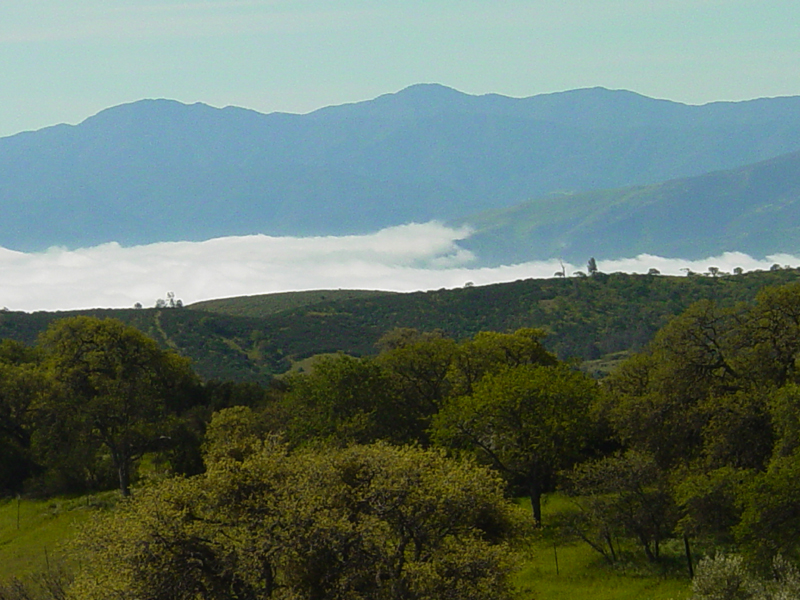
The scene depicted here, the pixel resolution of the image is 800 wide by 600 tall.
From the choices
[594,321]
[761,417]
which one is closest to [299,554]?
[761,417]

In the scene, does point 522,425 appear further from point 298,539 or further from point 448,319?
point 448,319

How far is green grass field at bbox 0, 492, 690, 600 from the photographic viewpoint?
94.4 feet

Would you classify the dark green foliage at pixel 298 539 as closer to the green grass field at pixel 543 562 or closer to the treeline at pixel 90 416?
the green grass field at pixel 543 562

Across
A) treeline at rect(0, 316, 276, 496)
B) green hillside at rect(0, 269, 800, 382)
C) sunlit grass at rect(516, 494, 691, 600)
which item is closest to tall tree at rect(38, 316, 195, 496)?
treeline at rect(0, 316, 276, 496)

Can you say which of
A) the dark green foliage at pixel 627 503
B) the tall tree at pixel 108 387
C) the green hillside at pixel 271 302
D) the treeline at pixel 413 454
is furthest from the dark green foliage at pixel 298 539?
the green hillside at pixel 271 302

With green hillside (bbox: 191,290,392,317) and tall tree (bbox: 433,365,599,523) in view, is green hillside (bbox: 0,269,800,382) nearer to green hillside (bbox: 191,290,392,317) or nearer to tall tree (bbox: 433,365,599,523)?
green hillside (bbox: 191,290,392,317)

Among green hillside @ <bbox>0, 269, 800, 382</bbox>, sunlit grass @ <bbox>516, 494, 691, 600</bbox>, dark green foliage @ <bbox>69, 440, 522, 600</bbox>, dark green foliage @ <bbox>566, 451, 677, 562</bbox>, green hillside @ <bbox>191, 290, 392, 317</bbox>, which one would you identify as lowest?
sunlit grass @ <bbox>516, 494, 691, 600</bbox>

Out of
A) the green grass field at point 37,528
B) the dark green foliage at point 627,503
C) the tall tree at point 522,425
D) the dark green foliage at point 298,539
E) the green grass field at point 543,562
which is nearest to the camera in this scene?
the dark green foliage at point 298,539

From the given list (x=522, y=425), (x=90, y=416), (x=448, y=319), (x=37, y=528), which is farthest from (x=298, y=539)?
(x=448, y=319)

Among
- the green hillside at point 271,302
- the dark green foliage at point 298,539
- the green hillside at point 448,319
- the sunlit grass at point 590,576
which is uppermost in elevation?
the green hillside at point 271,302

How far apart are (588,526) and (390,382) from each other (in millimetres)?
16791

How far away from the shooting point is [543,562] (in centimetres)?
3347

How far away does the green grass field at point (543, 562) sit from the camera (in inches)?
1133

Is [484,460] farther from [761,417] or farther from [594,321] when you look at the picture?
[594,321]
